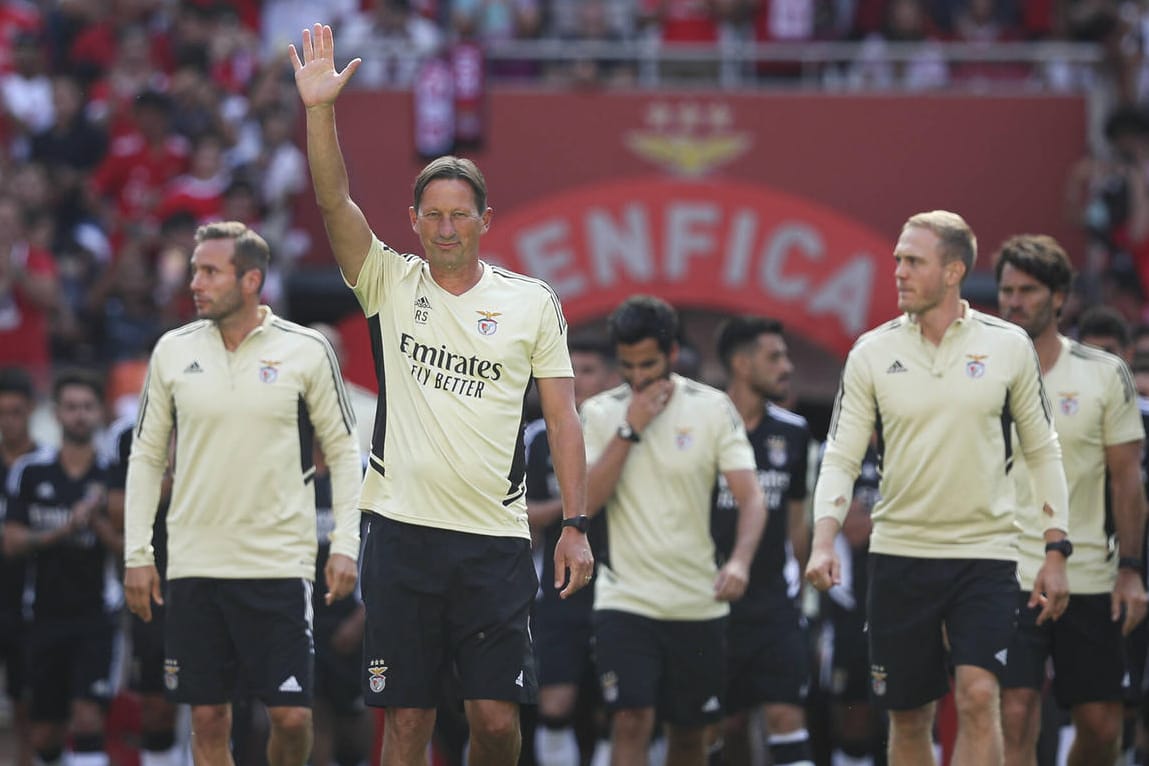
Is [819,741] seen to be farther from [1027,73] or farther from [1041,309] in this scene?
[1027,73]

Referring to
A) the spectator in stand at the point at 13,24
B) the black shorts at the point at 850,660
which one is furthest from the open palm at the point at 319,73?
the spectator in stand at the point at 13,24

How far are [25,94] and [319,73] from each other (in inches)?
431

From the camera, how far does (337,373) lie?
8.13 meters

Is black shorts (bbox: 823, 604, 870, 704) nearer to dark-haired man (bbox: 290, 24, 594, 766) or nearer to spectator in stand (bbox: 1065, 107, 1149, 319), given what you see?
spectator in stand (bbox: 1065, 107, 1149, 319)

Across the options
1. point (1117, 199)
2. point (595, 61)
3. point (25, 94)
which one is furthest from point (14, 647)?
point (1117, 199)

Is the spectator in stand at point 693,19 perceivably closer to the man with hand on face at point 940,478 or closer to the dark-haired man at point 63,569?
the dark-haired man at point 63,569

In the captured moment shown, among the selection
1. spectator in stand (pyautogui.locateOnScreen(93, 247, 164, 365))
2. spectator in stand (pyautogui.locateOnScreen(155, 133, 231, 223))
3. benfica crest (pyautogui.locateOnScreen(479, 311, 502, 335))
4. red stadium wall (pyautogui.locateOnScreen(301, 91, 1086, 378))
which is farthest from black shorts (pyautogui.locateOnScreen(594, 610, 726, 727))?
red stadium wall (pyautogui.locateOnScreen(301, 91, 1086, 378))

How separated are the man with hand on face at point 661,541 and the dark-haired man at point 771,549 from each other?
1.43ft

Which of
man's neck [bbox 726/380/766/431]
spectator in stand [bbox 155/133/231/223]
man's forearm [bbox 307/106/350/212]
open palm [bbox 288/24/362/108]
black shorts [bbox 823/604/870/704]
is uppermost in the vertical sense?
spectator in stand [bbox 155/133/231/223]

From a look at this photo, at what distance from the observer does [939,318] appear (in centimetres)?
770

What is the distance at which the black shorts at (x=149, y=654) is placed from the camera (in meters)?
10.1

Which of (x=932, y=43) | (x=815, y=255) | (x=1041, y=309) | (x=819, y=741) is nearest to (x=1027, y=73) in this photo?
(x=932, y=43)

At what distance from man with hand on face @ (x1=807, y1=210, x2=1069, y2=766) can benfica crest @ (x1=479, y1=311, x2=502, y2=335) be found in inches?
64.0

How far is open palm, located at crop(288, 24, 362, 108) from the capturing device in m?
6.55
